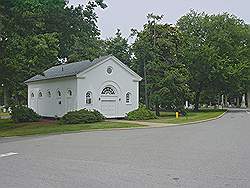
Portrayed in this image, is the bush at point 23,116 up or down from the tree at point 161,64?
down

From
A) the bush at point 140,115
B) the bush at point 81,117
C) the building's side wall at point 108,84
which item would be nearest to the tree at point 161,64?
the building's side wall at point 108,84

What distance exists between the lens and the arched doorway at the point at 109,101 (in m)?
39.6

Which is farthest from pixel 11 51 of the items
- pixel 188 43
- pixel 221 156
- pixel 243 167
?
pixel 188 43

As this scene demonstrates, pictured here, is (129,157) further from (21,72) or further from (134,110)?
(134,110)

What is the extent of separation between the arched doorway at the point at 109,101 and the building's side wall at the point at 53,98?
2746 millimetres

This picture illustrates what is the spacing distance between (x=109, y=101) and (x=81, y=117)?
18.6 feet

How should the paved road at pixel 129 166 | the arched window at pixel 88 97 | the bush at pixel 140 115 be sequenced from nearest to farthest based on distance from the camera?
the paved road at pixel 129 166 < the arched window at pixel 88 97 < the bush at pixel 140 115

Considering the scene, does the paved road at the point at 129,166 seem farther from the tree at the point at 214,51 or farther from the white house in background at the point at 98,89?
the tree at the point at 214,51

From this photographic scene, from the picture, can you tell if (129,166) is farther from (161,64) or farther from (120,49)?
(120,49)

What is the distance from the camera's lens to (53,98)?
142ft

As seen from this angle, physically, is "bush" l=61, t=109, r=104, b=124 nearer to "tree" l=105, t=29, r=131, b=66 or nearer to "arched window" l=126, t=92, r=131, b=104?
"arched window" l=126, t=92, r=131, b=104

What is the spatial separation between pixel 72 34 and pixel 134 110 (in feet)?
40.2

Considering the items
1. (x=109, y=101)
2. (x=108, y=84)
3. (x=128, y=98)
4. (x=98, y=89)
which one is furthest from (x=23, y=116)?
(x=128, y=98)

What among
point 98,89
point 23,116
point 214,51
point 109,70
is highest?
point 214,51
